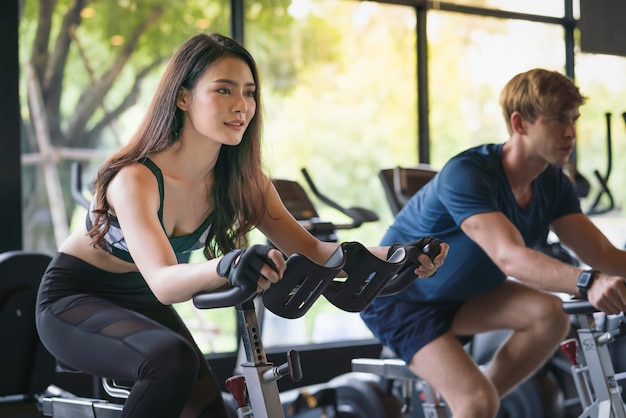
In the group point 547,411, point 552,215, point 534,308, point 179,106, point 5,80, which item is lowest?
point 547,411

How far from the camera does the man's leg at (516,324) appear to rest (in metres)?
2.80

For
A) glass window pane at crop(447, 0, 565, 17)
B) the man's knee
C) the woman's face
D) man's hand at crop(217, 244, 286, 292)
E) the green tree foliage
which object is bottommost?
the man's knee

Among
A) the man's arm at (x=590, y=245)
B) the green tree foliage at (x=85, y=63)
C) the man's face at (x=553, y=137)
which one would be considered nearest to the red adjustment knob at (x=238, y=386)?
the man's arm at (x=590, y=245)

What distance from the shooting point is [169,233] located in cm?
224

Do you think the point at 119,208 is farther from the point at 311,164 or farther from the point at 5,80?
the point at 311,164

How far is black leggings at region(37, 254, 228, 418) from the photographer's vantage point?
1967mm

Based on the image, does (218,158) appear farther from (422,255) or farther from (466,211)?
(466,211)

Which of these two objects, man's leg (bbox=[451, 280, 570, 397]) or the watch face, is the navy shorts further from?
the watch face

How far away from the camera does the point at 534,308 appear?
2.80 m

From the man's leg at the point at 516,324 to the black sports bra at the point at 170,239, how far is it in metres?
0.98

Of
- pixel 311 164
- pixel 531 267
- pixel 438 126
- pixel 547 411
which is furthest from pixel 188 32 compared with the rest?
pixel 531 267

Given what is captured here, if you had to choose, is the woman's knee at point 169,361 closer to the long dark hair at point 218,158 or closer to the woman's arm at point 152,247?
the woman's arm at point 152,247

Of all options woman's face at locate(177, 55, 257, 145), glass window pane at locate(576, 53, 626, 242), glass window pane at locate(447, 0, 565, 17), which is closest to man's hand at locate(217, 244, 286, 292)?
woman's face at locate(177, 55, 257, 145)

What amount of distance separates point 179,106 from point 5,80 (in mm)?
2567
